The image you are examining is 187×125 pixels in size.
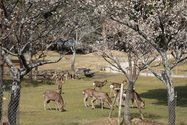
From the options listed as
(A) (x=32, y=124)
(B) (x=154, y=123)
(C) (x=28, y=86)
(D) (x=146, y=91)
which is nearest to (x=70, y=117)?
(A) (x=32, y=124)

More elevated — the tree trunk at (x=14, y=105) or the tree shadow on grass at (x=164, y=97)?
the tree trunk at (x=14, y=105)

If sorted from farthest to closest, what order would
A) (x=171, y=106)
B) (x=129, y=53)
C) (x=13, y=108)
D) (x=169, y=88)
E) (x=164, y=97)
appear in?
(x=164, y=97) → (x=129, y=53) → (x=13, y=108) → (x=171, y=106) → (x=169, y=88)

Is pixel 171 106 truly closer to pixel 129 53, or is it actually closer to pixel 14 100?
pixel 129 53

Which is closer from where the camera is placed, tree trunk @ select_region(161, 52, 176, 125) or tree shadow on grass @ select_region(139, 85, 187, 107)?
tree trunk @ select_region(161, 52, 176, 125)

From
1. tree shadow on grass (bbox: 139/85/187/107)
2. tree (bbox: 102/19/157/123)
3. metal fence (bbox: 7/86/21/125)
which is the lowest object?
tree shadow on grass (bbox: 139/85/187/107)

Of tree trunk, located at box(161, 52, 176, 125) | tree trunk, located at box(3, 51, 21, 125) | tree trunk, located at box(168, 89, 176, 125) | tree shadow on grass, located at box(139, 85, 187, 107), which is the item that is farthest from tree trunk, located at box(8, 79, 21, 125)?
tree shadow on grass, located at box(139, 85, 187, 107)

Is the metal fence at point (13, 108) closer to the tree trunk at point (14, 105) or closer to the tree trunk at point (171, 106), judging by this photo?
the tree trunk at point (14, 105)

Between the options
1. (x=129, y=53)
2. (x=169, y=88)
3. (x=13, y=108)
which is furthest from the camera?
(x=129, y=53)

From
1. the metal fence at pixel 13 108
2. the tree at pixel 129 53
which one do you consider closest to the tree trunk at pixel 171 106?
the tree at pixel 129 53

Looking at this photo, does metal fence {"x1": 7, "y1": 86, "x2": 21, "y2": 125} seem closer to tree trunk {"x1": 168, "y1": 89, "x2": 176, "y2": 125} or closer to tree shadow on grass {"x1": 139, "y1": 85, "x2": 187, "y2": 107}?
Answer: tree trunk {"x1": 168, "y1": 89, "x2": 176, "y2": 125}

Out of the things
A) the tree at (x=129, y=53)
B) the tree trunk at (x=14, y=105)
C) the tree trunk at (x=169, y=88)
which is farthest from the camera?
the tree at (x=129, y=53)

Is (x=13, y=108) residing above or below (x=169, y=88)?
below

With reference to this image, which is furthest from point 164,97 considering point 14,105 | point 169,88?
point 14,105

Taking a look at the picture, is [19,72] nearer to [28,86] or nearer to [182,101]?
[182,101]
